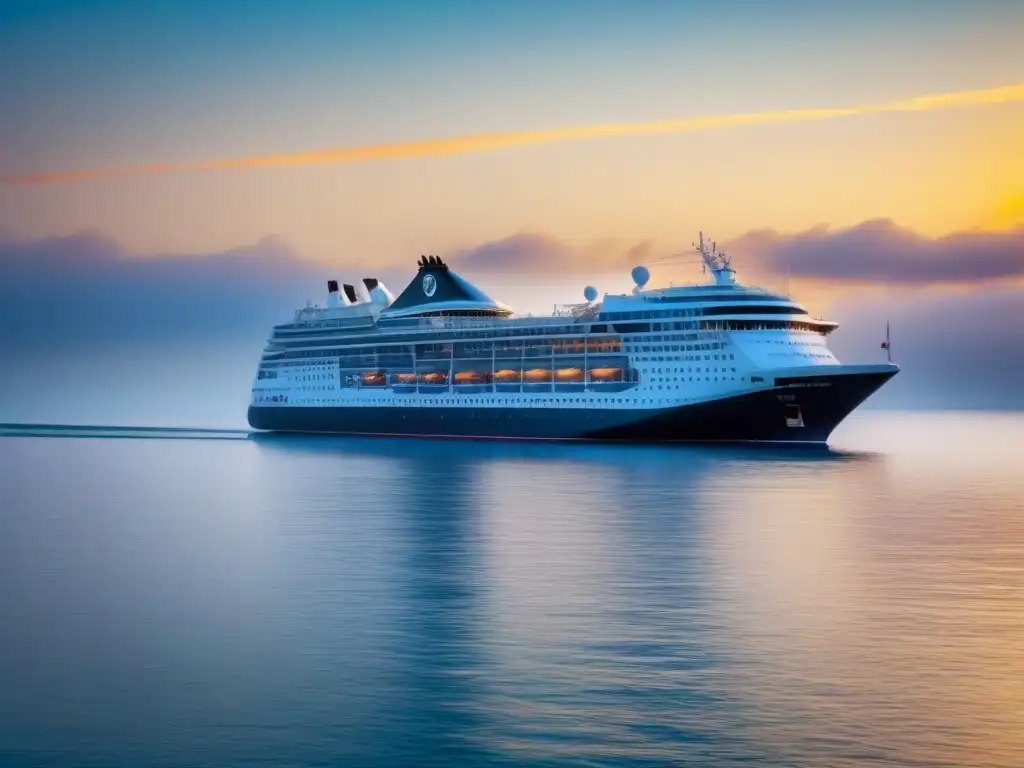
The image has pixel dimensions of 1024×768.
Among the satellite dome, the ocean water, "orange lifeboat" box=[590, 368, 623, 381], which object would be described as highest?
the satellite dome

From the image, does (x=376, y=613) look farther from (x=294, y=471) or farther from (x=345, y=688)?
(x=294, y=471)

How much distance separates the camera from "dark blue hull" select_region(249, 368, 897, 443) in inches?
2948

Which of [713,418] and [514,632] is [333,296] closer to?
[713,418]

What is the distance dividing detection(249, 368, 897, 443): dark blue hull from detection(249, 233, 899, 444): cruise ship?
0.09 metres

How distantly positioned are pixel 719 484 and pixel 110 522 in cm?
2558

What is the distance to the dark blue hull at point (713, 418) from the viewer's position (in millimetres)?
74875

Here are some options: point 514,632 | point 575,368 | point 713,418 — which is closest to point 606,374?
point 575,368

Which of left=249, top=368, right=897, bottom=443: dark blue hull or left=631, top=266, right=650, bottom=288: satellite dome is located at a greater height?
left=631, top=266, right=650, bottom=288: satellite dome

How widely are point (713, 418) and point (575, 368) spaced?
1197 centimetres

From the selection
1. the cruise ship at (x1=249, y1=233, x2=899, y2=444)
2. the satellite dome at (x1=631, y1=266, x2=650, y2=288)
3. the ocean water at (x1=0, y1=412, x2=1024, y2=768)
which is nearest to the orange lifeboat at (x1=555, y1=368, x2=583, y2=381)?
the cruise ship at (x1=249, y1=233, x2=899, y2=444)

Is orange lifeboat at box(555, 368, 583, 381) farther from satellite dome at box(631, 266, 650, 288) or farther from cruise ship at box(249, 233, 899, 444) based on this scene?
satellite dome at box(631, 266, 650, 288)

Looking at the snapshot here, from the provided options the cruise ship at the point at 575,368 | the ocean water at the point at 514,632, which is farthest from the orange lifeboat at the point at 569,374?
the ocean water at the point at 514,632

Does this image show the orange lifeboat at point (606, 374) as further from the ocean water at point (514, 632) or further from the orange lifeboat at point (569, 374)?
the ocean water at point (514, 632)

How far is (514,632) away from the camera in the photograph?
22.1 metres
